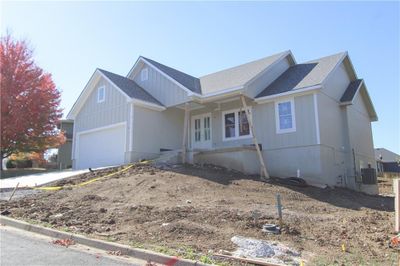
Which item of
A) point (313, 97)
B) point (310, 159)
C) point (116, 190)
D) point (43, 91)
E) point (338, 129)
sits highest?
point (43, 91)

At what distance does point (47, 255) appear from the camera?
5848 mm

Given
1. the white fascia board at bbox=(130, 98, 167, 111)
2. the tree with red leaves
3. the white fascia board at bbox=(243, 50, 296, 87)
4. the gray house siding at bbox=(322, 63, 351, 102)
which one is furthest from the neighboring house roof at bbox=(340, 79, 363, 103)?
the tree with red leaves

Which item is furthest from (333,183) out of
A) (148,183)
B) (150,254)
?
(150,254)

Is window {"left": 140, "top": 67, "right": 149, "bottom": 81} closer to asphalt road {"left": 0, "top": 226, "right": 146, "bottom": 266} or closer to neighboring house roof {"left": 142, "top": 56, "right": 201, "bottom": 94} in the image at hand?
neighboring house roof {"left": 142, "top": 56, "right": 201, "bottom": 94}

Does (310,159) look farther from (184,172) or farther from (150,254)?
(150,254)

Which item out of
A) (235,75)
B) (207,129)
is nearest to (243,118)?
(207,129)

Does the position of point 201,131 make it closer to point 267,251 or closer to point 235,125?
point 235,125

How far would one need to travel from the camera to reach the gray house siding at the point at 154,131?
57.4 ft

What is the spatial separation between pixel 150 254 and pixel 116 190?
580cm

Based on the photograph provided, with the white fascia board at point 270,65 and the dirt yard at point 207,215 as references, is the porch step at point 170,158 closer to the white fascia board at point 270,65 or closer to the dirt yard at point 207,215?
the dirt yard at point 207,215

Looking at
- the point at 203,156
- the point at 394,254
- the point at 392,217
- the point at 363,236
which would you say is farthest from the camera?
the point at 203,156

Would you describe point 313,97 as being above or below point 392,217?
above

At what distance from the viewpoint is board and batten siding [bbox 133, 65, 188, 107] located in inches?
706

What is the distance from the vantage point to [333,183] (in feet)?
50.9
